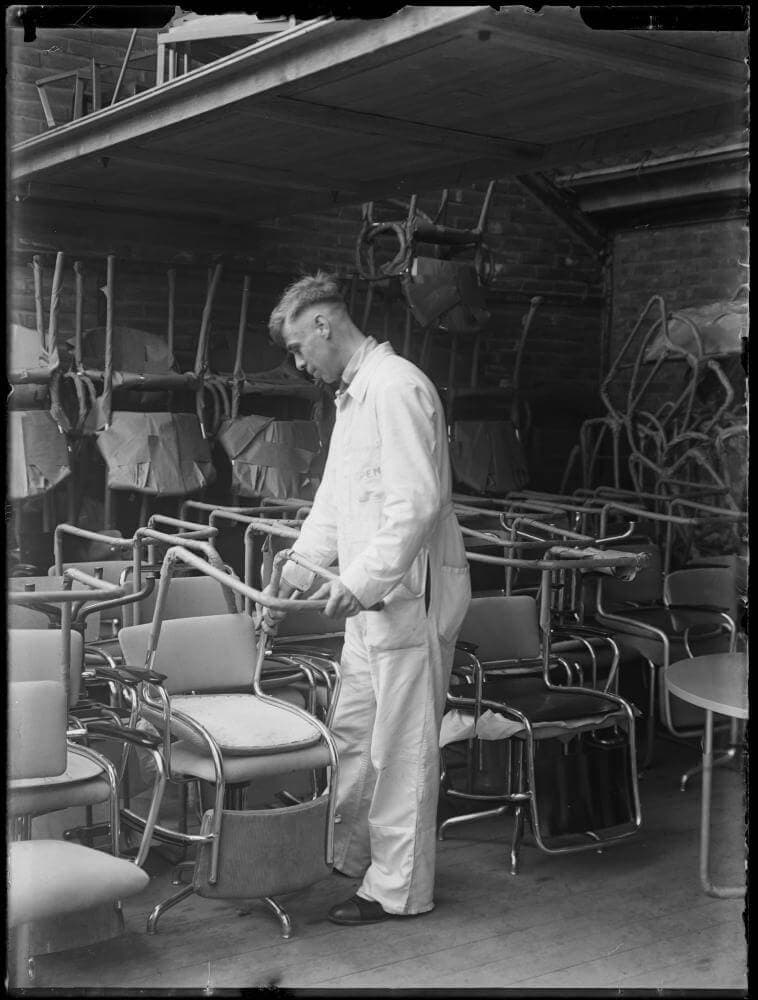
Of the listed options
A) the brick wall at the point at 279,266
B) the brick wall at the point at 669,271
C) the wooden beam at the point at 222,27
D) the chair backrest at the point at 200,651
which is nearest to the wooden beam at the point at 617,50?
the wooden beam at the point at 222,27

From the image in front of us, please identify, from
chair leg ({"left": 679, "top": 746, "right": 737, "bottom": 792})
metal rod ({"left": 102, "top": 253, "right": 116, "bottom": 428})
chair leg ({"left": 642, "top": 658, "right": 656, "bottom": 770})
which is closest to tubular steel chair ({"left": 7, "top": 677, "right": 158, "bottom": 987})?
chair leg ({"left": 679, "top": 746, "right": 737, "bottom": 792})

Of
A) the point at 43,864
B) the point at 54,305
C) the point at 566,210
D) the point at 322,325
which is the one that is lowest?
the point at 43,864

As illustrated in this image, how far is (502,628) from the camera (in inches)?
170

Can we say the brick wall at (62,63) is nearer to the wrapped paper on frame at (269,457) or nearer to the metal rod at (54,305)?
the metal rod at (54,305)

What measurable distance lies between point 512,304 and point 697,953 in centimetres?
572

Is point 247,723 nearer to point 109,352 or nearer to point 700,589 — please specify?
point 700,589

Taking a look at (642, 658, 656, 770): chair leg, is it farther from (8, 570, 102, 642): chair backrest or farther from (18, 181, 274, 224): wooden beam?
(18, 181, 274, 224): wooden beam

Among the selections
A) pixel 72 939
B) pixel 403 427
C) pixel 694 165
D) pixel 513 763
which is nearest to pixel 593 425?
pixel 694 165

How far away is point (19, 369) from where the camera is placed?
237 inches

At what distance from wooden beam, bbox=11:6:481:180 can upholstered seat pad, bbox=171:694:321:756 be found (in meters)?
1.55

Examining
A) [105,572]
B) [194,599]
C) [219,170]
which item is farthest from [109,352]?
[194,599]

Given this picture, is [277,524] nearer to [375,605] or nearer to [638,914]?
[375,605]

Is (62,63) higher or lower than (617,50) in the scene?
higher

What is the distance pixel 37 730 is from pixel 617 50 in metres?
2.36
